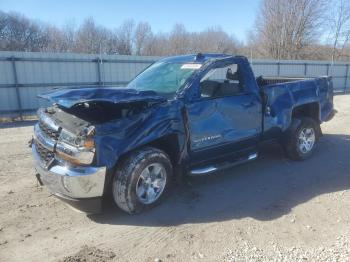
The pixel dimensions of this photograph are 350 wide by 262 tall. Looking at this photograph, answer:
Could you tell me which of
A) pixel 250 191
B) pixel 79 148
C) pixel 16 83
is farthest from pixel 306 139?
pixel 16 83

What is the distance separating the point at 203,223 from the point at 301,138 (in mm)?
3289

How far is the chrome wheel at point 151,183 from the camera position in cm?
420

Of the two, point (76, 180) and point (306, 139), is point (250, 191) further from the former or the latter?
point (76, 180)

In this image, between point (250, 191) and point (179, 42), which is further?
point (179, 42)

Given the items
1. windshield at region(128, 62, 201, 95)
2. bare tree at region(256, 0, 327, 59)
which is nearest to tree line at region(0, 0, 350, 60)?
bare tree at region(256, 0, 327, 59)

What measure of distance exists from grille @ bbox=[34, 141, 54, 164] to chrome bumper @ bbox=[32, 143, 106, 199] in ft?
0.47

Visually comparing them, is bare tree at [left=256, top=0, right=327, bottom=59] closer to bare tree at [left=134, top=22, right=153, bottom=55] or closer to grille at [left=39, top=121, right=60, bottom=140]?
bare tree at [left=134, top=22, right=153, bottom=55]

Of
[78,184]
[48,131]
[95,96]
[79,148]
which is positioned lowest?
[78,184]

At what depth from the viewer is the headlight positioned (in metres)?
3.66

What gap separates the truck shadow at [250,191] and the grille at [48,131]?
1079 mm

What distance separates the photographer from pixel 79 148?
3688mm

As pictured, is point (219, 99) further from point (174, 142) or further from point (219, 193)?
point (219, 193)

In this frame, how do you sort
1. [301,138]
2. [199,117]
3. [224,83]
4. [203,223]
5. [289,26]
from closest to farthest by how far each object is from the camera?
[203,223] → [199,117] → [224,83] → [301,138] → [289,26]

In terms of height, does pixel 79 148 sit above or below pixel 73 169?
above
